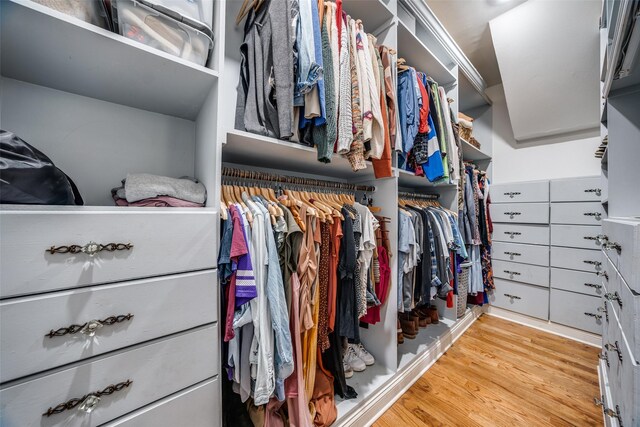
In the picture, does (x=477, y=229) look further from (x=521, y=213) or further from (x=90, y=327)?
(x=90, y=327)

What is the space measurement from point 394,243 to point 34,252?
135 centimetres

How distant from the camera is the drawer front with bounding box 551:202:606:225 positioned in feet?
6.25

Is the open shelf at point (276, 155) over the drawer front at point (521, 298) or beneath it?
over

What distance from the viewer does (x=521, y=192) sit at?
2289mm

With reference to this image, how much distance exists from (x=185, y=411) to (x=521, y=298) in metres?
2.95

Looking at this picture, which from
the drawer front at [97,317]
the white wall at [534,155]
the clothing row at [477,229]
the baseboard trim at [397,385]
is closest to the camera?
the drawer front at [97,317]

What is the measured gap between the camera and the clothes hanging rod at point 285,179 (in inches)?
39.2

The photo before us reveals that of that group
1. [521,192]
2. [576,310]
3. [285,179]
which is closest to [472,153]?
[521,192]

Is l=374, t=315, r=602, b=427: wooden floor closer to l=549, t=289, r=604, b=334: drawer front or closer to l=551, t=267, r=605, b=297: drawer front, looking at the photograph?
l=549, t=289, r=604, b=334: drawer front

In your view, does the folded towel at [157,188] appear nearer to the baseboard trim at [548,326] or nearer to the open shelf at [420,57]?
the open shelf at [420,57]

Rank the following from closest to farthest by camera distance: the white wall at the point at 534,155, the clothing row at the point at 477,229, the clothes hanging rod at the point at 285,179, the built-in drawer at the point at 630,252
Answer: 1. the built-in drawer at the point at 630,252
2. the clothes hanging rod at the point at 285,179
3. the clothing row at the point at 477,229
4. the white wall at the point at 534,155

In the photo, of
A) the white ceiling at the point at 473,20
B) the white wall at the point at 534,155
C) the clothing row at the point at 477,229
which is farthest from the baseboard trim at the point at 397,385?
the white ceiling at the point at 473,20

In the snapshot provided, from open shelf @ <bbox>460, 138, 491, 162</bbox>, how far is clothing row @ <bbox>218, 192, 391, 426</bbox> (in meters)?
1.71

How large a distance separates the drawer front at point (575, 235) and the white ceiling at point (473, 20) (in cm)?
182
